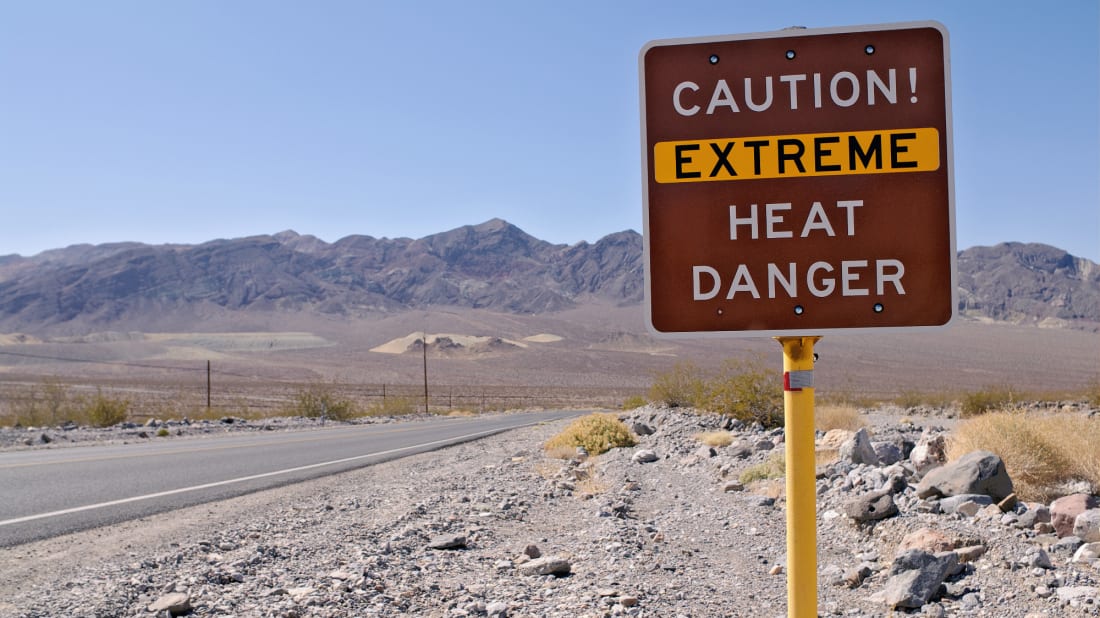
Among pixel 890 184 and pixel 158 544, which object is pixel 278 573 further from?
pixel 890 184

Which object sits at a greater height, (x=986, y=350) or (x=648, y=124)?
(x=648, y=124)

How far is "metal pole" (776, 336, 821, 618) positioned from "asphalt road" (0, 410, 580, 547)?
7620 mm

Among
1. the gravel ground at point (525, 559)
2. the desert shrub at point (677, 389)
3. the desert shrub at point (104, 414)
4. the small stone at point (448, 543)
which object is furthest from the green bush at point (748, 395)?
the desert shrub at point (104, 414)

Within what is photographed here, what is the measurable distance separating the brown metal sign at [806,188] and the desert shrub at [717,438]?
42.3 feet

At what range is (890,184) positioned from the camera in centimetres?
231

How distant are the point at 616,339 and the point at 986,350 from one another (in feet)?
164

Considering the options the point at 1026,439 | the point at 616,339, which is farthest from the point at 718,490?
the point at 616,339

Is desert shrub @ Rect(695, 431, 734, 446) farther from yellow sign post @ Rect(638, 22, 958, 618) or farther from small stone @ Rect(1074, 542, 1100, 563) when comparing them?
yellow sign post @ Rect(638, 22, 958, 618)

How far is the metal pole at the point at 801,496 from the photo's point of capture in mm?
2188

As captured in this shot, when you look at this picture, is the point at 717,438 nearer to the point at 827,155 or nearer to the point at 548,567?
the point at 548,567

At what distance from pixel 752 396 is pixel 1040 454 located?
348 inches

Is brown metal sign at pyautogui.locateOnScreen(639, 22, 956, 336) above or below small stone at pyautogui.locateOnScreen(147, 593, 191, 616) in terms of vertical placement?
above

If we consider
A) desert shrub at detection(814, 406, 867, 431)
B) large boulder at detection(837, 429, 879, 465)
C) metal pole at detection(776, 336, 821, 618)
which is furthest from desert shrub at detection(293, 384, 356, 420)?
metal pole at detection(776, 336, 821, 618)

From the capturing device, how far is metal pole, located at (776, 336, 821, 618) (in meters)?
2.19
